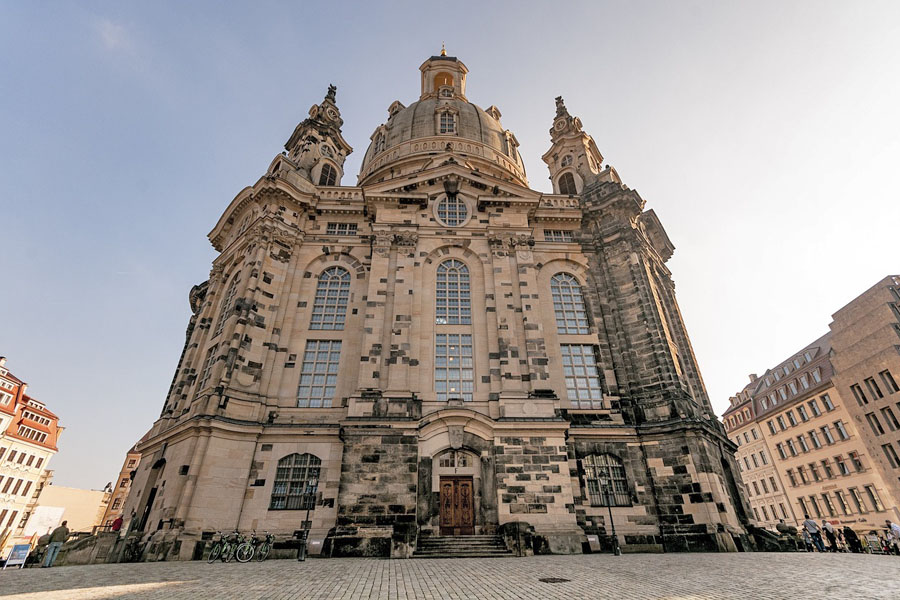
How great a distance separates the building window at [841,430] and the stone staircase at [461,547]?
43157 millimetres

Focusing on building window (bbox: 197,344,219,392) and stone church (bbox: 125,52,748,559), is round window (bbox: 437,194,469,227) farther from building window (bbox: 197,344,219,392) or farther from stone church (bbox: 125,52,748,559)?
building window (bbox: 197,344,219,392)

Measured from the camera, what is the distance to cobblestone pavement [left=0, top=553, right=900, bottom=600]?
8.43m

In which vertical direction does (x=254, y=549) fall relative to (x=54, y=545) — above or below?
→ below

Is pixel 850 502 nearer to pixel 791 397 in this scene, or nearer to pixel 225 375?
pixel 791 397

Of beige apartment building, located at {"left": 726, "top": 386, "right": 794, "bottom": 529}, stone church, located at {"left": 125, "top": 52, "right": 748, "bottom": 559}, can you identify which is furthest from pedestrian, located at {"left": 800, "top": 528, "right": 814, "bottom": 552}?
beige apartment building, located at {"left": 726, "top": 386, "right": 794, "bottom": 529}

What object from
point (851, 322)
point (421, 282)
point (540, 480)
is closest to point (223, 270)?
point (421, 282)

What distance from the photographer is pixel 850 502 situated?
130 ft

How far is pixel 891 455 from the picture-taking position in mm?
36531

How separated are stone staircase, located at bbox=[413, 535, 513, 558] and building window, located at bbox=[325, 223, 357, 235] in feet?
62.6

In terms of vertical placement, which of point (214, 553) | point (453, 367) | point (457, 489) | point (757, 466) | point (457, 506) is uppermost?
point (453, 367)

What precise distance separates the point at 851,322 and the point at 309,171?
175ft

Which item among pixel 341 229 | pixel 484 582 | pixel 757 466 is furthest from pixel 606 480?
pixel 757 466

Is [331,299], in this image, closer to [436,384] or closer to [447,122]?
[436,384]

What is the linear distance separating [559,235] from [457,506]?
18.9 m
